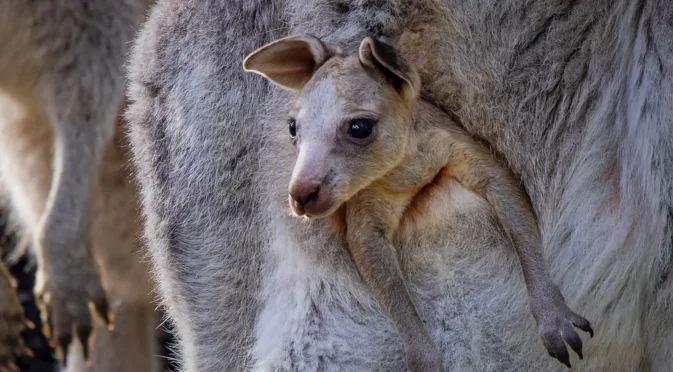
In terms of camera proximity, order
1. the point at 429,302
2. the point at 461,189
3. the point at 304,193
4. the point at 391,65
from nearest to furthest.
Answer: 1. the point at 304,193
2. the point at 391,65
3. the point at 461,189
4. the point at 429,302

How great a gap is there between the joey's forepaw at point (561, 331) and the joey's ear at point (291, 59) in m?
0.58

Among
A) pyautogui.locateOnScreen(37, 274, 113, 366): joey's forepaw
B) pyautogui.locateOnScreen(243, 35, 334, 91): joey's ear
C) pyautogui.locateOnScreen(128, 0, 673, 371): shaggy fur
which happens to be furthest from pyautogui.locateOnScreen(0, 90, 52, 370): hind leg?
pyautogui.locateOnScreen(243, 35, 334, 91): joey's ear

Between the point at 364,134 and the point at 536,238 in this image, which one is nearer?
the point at 364,134

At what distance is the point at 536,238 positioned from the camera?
2092 mm

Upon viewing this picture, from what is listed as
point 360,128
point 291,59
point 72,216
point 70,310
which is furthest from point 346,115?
point 72,216

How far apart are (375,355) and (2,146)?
3178 millimetres

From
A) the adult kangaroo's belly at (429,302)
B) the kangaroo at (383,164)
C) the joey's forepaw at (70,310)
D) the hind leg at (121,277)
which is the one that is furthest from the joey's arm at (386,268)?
the hind leg at (121,277)

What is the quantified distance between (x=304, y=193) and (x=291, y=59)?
33cm

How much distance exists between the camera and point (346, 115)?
1958mm

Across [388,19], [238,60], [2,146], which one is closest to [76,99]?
[2,146]

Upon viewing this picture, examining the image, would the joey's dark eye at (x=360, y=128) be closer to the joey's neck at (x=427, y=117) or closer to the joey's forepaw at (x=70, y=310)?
the joey's neck at (x=427, y=117)

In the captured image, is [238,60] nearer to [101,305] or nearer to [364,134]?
[364,134]

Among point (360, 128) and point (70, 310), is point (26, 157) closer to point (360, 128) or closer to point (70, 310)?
point (70, 310)

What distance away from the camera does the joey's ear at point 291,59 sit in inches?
80.4
